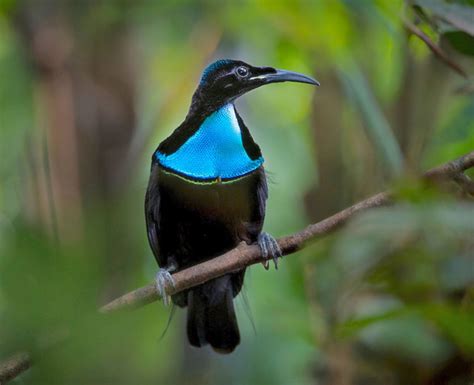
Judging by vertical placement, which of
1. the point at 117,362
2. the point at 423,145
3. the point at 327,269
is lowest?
the point at 423,145

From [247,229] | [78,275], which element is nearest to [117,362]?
[78,275]

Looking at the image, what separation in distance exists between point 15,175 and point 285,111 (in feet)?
7.92

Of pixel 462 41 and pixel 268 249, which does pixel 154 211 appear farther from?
pixel 462 41

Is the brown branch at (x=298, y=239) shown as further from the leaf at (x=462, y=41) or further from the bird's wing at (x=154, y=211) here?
the bird's wing at (x=154, y=211)

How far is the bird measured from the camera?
6.91 ft

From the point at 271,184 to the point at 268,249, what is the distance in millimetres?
602

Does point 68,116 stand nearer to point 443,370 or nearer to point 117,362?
point 443,370

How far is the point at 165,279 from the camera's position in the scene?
81.1 inches

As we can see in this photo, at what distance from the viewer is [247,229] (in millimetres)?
2412

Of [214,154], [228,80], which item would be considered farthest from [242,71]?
[214,154]

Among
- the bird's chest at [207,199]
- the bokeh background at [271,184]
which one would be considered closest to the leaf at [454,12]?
the bokeh background at [271,184]

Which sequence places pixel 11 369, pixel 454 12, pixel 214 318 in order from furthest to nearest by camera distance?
pixel 214 318 < pixel 454 12 < pixel 11 369

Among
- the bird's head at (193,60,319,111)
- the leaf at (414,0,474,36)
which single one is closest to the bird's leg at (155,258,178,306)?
the bird's head at (193,60,319,111)

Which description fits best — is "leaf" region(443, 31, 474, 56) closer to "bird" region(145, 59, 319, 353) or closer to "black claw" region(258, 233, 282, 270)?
"bird" region(145, 59, 319, 353)
